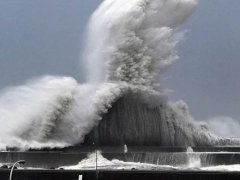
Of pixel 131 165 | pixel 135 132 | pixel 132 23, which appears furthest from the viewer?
pixel 132 23

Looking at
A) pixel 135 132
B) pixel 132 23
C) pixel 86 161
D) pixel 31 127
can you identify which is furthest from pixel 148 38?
pixel 86 161

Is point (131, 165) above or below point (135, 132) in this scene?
below

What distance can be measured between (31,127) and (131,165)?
37.9ft

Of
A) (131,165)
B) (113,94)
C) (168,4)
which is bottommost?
(131,165)

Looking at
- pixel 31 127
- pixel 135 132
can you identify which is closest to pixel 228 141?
pixel 135 132

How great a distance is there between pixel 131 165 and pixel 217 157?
18.3 feet

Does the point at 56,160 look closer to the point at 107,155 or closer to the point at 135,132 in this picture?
the point at 107,155

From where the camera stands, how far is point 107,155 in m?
36.0

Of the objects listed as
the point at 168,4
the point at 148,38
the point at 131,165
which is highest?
the point at 168,4

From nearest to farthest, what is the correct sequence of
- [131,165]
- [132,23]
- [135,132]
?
1. [131,165]
2. [135,132]
3. [132,23]

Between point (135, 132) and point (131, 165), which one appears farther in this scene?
point (135, 132)

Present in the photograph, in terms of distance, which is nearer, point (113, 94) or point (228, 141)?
point (113, 94)

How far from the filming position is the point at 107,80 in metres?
45.7

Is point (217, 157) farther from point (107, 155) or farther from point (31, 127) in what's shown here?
point (31, 127)
